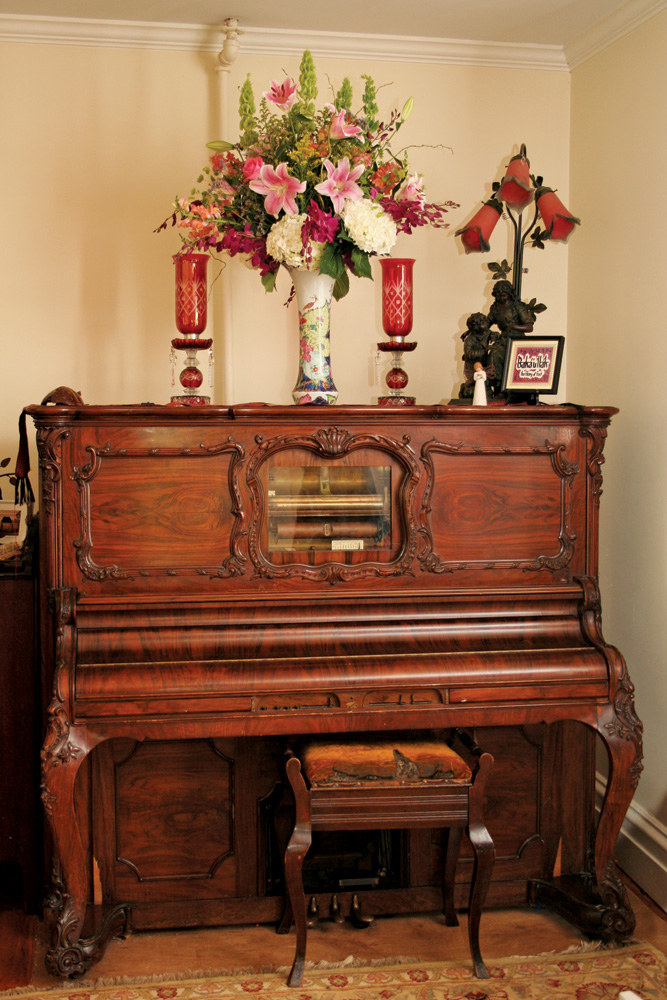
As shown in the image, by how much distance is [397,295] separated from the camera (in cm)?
264

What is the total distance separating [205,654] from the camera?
2.35 m

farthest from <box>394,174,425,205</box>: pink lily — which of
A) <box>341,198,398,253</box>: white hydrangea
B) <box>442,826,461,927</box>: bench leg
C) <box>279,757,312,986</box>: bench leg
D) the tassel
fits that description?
<box>442,826,461,927</box>: bench leg

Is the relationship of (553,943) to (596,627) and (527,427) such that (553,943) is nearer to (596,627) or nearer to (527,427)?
(596,627)

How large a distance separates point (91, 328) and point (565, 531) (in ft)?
5.68

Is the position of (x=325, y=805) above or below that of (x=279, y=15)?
below

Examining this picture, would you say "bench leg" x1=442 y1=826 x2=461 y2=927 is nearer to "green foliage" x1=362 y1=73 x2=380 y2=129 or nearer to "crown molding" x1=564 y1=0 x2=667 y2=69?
"green foliage" x1=362 y1=73 x2=380 y2=129

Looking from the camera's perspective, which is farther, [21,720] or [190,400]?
[21,720]

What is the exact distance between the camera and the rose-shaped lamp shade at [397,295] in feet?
8.63

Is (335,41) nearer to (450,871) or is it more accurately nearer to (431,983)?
(450,871)

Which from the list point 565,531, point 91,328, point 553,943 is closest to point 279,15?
point 91,328

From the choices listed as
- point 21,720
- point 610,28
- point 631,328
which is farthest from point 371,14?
point 21,720

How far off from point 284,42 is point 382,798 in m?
2.50

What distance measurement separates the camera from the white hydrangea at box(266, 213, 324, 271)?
2.44 m

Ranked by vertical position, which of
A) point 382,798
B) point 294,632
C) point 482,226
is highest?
point 482,226
